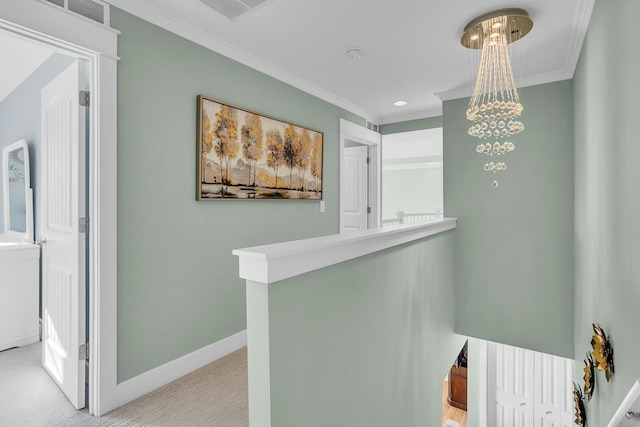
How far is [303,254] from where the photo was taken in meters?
1.29

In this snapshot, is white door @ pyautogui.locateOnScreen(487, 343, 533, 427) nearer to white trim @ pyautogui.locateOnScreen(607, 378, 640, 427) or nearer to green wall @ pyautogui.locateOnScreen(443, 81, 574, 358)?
green wall @ pyautogui.locateOnScreen(443, 81, 574, 358)

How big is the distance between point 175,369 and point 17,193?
2.77 m

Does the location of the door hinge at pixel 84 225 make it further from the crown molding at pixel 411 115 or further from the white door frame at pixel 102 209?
the crown molding at pixel 411 115

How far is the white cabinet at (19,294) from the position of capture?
112 inches

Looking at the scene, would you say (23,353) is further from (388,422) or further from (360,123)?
(360,123)

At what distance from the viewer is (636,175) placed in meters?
1.23

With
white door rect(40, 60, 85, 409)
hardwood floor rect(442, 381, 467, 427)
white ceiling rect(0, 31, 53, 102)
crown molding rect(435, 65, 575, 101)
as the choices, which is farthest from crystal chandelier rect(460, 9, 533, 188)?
hardwood floor rect(442, 381, 467, 427)

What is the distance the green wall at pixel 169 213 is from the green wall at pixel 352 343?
1.22 metres

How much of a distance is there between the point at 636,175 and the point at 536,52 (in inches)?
77.3

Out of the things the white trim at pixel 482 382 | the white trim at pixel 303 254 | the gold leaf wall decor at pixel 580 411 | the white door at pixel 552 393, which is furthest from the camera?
the white trim at pixel 482 382

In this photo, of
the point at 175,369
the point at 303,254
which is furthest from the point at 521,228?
the point at 175,369

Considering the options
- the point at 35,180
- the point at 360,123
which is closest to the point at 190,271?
the point at 35,180

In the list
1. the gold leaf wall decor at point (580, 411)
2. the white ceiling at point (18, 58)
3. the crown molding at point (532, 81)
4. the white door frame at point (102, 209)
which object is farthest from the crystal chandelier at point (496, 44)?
the white ceiling at point (18, 58)

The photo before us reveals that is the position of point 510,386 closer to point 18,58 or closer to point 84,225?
point 84,225
